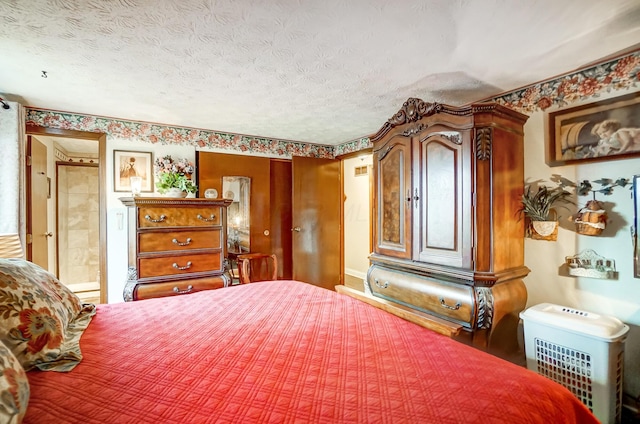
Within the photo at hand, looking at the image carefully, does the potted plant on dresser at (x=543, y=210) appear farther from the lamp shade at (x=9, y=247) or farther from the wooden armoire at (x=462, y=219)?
the lamp shade at (x=9, y=247)

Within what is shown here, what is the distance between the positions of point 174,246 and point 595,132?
10.8 ft

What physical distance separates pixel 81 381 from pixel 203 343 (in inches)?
14.1

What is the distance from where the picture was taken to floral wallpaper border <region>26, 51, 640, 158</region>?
77.2 inches

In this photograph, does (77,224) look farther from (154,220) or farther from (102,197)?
(154,220)

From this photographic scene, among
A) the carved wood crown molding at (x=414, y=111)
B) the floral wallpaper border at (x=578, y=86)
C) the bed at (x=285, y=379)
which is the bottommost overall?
the bed at (x=285, y=379)

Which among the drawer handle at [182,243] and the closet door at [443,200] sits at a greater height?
the closet door at [443,200]

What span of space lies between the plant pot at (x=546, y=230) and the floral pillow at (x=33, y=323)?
2596 millimetres

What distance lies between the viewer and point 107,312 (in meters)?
1.50

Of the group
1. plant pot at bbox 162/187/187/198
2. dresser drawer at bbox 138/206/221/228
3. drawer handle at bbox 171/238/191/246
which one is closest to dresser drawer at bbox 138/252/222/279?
drawer handle at bbox 171/238/191/246

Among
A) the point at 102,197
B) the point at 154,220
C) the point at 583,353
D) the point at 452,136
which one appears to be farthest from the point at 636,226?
the point at 102,197

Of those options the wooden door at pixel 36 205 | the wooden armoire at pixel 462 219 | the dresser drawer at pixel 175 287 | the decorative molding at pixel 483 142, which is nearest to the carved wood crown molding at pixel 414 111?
the wooden armoire at pixel 462 219

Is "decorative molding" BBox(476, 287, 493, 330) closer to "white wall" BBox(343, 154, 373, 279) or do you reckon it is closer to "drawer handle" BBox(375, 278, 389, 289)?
"drawer handle" BBox(375, 278, 389, 289)

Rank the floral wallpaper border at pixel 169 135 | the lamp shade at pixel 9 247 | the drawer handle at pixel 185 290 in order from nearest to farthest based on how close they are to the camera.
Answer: the lamp shade at pixel 9 247, the drawer handle at pixel 185 290, the floral wallpaper border at pixel 169 135

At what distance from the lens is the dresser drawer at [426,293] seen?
6.51ft
